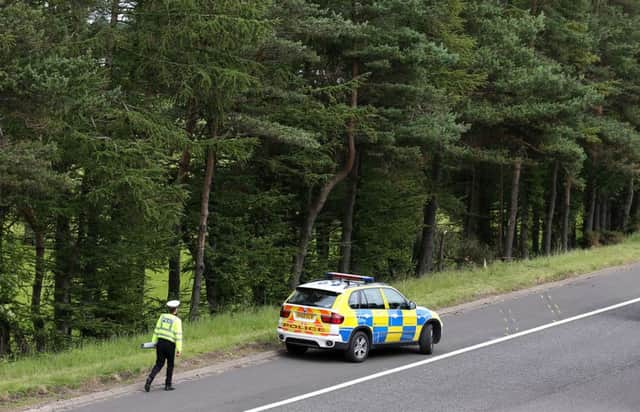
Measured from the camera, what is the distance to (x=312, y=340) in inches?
663

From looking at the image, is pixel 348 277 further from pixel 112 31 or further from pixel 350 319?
pixel 112 31

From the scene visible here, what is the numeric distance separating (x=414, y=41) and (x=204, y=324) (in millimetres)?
13525

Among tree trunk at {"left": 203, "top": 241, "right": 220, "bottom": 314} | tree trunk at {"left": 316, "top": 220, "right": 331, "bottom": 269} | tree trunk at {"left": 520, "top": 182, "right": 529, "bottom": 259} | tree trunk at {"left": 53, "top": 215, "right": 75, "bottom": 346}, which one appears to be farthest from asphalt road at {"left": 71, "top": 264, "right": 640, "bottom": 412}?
tree trunk at {"left": 520, "top": 182, "right": 529, "bottom": 259}

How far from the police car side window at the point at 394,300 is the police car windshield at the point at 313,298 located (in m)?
1.52

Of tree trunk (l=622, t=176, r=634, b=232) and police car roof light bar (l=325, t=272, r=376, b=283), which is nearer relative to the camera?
police car roof light bar (l=325, t=272, r=376, b=283)

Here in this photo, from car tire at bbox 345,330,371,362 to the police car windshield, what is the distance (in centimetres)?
83

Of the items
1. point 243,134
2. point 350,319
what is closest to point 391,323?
point 350,319

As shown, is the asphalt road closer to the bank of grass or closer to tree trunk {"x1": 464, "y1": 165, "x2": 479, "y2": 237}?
the bank of grass

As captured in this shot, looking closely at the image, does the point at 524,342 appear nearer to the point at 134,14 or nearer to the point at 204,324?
the point at 204,324

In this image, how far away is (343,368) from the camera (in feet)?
54.1

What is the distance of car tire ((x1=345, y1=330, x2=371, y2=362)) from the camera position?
16.9 m

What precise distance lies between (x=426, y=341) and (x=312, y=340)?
277 cm

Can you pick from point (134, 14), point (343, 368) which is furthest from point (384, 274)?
point (343, 368)

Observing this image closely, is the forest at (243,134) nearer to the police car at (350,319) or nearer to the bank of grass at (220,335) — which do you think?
the bank of grass at (220,335)
